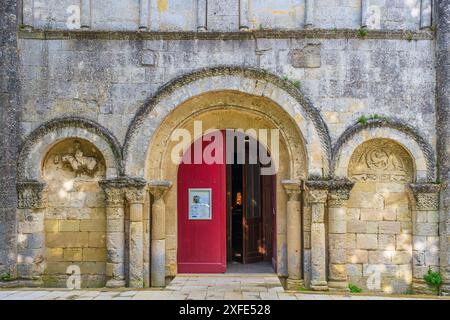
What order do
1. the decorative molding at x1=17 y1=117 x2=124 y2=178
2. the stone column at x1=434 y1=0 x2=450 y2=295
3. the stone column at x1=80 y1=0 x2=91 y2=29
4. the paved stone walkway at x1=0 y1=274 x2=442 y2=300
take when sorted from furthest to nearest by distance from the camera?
1. the stone column at x1=80 y1=0 x2=91 y2=29
2. the decorative molding at x1=17 y1=117 x2=124 y2=178
3. the stone column at x1=434 y1=0 x2=450 y2=295
4. the paved stone walkway at x1=0 y1=274 x2=442 y2=300

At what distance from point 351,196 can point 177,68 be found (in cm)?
343

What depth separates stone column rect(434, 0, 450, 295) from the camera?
22.8ft

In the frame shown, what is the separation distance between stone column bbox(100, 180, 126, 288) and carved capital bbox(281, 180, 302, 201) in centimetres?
259

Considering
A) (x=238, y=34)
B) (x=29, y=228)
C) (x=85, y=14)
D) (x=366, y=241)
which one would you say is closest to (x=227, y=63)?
(x=238, y=34)

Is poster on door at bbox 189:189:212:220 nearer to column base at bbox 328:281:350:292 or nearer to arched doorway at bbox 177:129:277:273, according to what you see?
arched doorway at bbox 177:129:277:273

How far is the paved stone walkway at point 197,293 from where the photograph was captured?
6.37m

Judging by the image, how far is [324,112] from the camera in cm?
720

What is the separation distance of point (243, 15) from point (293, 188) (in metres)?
2.84

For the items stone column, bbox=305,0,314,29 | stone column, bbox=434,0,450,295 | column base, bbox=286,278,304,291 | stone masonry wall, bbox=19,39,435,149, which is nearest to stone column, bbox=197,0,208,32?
stone masonry wall, bbox=19,39,435,149

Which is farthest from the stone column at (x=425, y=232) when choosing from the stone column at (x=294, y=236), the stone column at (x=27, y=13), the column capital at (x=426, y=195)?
the stone column at (x=27, y=13)

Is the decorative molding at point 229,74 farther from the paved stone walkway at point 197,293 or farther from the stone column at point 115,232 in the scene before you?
the paved stone walkway at point 197,293

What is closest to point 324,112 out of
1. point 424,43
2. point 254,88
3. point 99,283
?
point 254,88

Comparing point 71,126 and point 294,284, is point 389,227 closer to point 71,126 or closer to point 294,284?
point 294,284

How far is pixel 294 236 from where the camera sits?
291 inches
